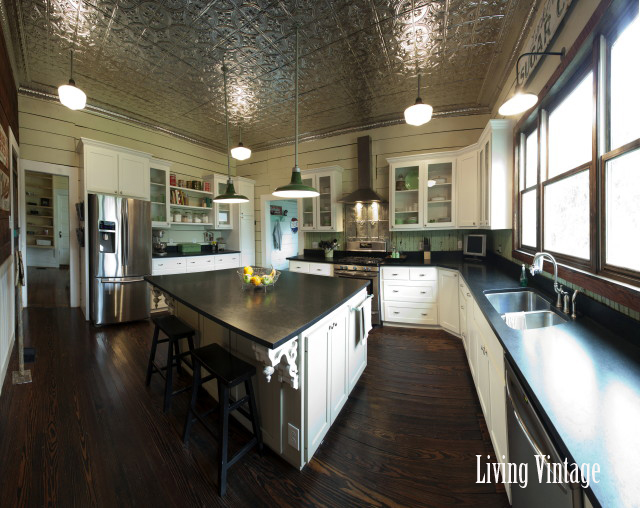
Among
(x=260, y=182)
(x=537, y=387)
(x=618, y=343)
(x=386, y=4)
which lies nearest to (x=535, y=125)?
(x=386, y=4)

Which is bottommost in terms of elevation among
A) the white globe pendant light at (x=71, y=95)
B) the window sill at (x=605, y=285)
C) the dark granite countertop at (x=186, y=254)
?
the window sill at (x=605, y=285)

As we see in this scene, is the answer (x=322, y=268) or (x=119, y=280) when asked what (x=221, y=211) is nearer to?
(x=119, y=280)

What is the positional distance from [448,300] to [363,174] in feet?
7.81

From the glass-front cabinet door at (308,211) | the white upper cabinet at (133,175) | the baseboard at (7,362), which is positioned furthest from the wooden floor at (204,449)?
the glass-front cabinet door at (308,211)

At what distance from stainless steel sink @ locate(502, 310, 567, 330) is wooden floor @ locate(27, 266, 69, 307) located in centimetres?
627

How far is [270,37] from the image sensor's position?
2.61 metres

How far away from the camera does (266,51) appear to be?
281 centimetres

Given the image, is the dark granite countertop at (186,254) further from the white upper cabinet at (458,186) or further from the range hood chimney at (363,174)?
the white upper cabinet at (458,186)

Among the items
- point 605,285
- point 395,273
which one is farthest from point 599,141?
point 395,273

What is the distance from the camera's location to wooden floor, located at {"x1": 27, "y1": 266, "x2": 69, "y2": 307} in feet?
15.4

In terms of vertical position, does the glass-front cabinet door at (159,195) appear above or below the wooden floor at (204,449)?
above

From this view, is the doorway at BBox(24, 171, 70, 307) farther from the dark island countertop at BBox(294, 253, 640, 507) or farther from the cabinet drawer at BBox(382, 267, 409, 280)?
the dark island countertop at BBox(294, 253, 640, 507)

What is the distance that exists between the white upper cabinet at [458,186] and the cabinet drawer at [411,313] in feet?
3.89

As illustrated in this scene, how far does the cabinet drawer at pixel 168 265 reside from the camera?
4.35m
